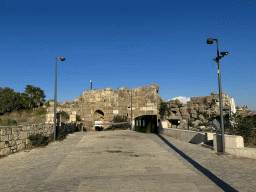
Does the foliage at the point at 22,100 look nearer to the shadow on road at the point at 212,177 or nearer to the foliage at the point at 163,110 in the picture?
the foliage at the point at 163,110

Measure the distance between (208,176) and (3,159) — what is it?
25.7 feet

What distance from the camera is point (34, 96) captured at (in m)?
41.0

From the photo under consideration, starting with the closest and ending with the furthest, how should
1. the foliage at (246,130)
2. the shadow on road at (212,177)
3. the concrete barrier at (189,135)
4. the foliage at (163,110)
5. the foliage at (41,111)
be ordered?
the shadow on road at (212,177) → the foliage at (246,130) → the concrete barrier at (189,135) → the foliage at (163,110) → the foliage at (41,111)

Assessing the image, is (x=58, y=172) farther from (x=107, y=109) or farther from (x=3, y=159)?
(x=107, y=109)

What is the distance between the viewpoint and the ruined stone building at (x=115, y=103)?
33.8 m

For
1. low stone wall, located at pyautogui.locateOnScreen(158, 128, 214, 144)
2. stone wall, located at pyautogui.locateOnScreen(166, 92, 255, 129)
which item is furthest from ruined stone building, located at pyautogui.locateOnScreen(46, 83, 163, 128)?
low stone wall, located at pyautogui.locateOnScreen(158, 128, 214, 144)

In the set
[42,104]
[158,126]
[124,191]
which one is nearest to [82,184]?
[124,191]

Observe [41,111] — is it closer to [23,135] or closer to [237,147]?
[23,135]

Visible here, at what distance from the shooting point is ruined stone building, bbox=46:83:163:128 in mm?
33844

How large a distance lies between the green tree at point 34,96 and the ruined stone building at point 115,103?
20.5ft

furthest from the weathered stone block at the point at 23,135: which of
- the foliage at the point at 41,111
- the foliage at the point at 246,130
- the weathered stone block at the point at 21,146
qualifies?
the foliage at the point at 41,111

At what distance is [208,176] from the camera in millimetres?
5602

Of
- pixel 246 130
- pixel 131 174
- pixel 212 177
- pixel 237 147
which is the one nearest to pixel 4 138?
pixel 131 174

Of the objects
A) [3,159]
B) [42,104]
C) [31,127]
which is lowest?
[3,159]
